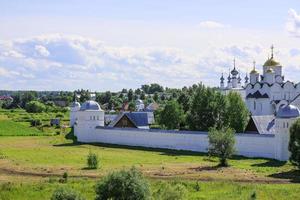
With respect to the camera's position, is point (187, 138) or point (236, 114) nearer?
point (187, 138)

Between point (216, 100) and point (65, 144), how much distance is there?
16.1 m

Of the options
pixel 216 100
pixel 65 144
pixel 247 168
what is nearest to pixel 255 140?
pixel 247 168

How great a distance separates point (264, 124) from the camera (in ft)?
159

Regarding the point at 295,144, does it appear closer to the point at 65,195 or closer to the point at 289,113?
the point at 289,113

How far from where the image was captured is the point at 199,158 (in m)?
42.4

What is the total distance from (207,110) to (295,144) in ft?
66.5

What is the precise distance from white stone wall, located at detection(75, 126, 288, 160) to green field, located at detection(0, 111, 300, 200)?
113 cm

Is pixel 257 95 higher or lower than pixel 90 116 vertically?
higher

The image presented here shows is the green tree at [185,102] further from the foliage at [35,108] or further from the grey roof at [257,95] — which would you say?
the foliage at [35,108]

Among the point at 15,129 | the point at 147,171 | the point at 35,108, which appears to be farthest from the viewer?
the point at 35,108

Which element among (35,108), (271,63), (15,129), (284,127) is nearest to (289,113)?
(284,127)

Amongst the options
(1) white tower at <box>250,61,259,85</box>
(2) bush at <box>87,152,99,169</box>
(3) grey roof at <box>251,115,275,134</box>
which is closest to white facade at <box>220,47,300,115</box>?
(1) white tower at <box>250,61,259,85</box>

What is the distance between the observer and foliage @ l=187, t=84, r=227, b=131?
54.0 m

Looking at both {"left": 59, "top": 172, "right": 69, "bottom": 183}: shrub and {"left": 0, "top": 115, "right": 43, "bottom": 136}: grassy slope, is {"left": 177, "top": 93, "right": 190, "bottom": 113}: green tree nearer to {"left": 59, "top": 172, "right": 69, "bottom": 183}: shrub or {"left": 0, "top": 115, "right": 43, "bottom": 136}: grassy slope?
{"left": 0, "top": 115, "right": 43, "bottom": 136}: grassy slope
